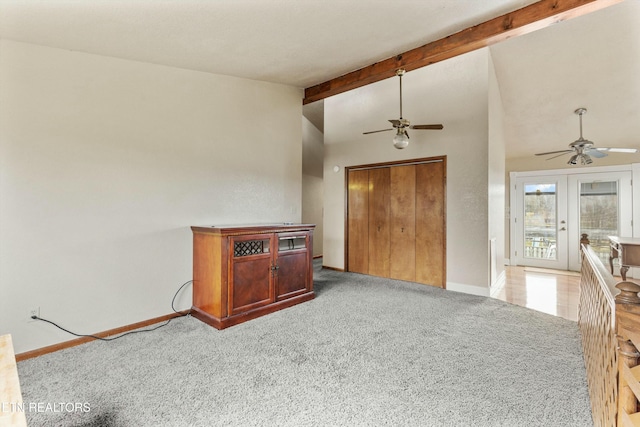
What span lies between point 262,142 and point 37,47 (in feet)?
7.30

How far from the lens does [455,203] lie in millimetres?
4215

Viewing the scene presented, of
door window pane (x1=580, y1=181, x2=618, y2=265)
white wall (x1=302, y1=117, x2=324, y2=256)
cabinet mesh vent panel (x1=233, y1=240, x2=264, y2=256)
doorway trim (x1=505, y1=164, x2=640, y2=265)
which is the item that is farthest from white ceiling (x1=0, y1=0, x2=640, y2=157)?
white wall (x1=302, y1=117, x2=324, y2=256)

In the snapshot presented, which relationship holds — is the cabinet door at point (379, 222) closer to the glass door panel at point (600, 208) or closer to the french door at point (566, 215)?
the french door at point (566, 215)

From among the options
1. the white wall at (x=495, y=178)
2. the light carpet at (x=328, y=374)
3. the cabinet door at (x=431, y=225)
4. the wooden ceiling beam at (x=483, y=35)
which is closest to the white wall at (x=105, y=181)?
the light carpet at (x=328, y=374)

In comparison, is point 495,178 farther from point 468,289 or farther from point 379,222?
point 379,222

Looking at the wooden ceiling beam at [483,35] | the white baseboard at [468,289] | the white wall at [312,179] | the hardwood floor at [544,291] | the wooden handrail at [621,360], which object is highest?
the wooden ceiling beam at [483,35]

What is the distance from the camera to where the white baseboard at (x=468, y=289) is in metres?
3.97

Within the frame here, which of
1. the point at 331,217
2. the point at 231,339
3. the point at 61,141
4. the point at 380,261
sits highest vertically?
the point at 61,141

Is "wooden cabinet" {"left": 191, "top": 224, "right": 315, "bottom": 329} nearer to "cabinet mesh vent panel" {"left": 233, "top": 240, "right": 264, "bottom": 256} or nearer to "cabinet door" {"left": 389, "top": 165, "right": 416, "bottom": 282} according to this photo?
"cabinet mesh vent panel" {"left": 233, "top": 240, "right": 264, "bottom": 256}

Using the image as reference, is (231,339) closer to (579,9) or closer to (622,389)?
(622,389)

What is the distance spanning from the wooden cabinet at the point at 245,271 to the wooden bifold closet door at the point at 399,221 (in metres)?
1.86

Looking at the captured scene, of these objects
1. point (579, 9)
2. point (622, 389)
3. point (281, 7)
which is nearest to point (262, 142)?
point (281, 7)

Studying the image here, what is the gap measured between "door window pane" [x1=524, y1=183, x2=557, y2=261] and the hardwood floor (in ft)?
1.87

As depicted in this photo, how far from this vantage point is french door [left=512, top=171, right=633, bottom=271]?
18.5 feet
